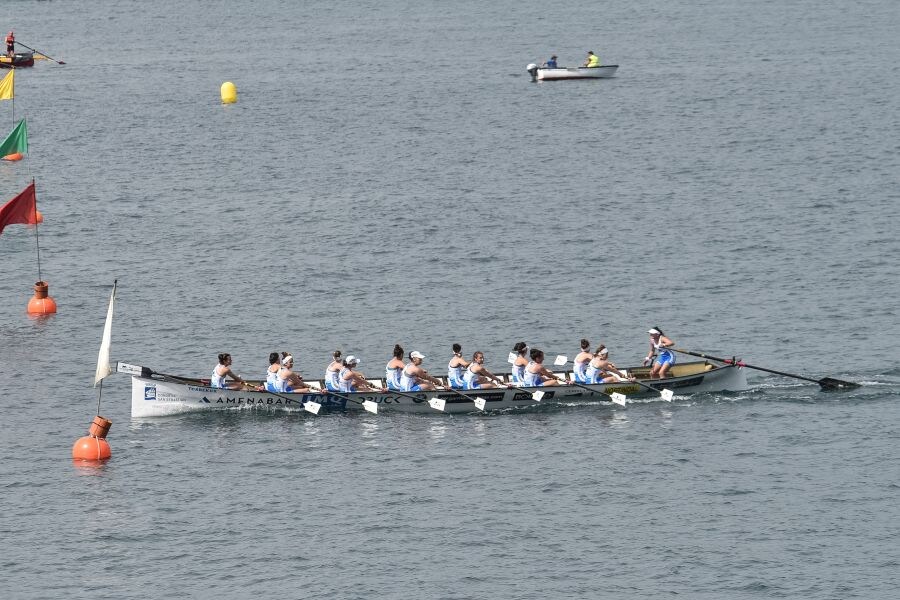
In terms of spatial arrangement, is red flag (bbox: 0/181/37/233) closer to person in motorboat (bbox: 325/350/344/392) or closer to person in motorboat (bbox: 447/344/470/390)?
person in motorboat (bbox: 325/350/344/392)

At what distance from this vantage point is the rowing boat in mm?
50688

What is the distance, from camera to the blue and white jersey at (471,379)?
2039 inches

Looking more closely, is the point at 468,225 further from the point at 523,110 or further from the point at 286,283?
the point at 523,110

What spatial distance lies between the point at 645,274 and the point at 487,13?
112537 millimetres

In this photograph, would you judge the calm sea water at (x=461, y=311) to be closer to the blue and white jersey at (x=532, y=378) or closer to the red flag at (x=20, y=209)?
the blue and white jersey at (x=532, y=378)

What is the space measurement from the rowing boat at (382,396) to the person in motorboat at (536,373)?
18.5 inches

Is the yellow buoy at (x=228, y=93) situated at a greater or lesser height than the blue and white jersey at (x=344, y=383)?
greater

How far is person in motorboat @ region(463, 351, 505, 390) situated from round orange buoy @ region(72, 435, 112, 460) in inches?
490

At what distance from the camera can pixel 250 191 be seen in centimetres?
Result: 8638

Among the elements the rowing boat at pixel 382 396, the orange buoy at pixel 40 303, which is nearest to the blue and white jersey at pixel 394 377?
the rowing boat at pixel 382 396

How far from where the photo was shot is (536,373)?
2044 inches

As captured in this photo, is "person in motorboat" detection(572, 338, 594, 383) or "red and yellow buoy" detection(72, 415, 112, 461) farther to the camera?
"person in motorboat" detection(572, 338, 594, 383)

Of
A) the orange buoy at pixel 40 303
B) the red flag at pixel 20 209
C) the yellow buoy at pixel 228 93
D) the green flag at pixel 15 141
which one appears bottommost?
the orange buoy at pixel 40 303

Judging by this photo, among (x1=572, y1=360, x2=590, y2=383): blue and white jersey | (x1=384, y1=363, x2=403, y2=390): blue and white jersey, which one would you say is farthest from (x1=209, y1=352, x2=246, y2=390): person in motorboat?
(x1=572, y1=360, x2=590, y2=383): blue and white jersey
